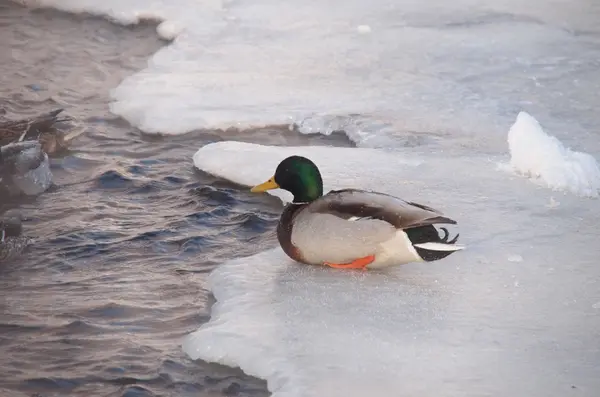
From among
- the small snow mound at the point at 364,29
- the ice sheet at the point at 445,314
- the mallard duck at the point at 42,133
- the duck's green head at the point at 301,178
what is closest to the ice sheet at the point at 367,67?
the small snow mound at the point at 364,29

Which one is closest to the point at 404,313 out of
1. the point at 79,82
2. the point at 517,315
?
the point at 517,315

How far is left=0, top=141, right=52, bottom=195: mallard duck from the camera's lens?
19.0ft

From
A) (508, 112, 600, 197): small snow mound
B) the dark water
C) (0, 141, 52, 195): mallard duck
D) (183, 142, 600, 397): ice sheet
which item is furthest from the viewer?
(0, 141, 52, 195): mallard duck

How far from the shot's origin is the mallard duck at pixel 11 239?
500 centimetres

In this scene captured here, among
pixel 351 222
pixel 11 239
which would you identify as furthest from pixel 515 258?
pixel 11 239

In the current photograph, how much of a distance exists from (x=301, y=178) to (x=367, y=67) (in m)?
3.19

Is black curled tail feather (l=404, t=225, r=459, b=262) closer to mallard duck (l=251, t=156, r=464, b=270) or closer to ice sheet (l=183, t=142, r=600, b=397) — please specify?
mallard duck (l=251, t=156, r=464, b=270)

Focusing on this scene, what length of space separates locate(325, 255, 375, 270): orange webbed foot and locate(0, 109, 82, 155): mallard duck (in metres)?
2.40

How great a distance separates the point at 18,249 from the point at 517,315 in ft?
7.94

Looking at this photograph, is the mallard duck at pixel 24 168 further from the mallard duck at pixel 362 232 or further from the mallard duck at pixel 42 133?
the mallard duck at pixel 362 232

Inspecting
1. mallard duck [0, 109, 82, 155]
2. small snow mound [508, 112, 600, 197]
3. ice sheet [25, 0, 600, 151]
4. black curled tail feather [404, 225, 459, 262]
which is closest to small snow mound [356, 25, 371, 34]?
ice sheet [25, 0, 600, 151]

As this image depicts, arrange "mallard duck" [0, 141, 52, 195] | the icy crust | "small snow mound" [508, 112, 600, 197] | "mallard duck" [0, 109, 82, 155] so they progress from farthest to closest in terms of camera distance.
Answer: the icy crust < "mallard duck" [0, 109, 82, 155] < "mallard duck" [0, 141, 52, 195] < "small snow mound" [508, 112, 600, 197]

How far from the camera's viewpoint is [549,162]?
5.71 metres

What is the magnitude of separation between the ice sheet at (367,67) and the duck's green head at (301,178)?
172cm
